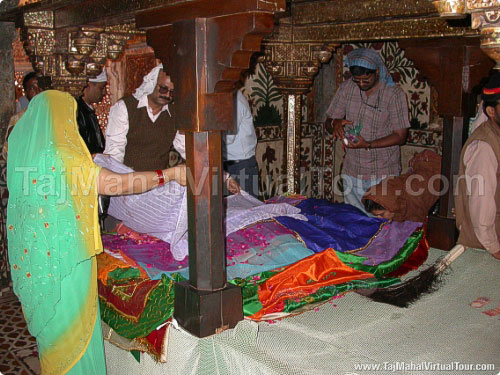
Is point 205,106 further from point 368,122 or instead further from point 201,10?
point 368,122

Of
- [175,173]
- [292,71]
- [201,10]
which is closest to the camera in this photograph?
[201,10]

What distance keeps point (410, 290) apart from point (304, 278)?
26.2 inches

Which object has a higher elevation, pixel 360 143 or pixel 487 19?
pixel 487 19

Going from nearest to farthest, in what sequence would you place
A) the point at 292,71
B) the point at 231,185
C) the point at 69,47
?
the point at 231,185 < the point at 69,47 < the point at 292,71

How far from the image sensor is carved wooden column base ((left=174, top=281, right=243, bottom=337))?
262cm

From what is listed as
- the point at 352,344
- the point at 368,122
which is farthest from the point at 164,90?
the point at 368,122

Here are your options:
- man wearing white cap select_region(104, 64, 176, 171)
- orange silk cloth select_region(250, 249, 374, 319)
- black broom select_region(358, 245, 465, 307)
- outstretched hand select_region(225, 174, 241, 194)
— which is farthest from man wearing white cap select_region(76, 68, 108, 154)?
black broom select_region(358, 245, 465, 307)

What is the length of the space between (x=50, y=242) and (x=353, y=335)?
1638mm

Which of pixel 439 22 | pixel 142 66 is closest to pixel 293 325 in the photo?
Answer: pixel 439 22

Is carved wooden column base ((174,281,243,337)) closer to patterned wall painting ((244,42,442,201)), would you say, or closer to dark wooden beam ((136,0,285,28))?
dark wooden beam ((136,0,285,28))

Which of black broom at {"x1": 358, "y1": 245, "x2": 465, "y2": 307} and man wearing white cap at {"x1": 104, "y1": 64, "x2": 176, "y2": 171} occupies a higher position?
man wearing white cap at {"x1": 104, "y1": 64, "x2": 176, "y2": 171}

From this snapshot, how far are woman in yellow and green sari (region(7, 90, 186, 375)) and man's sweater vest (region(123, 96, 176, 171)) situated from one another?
54.5 inches

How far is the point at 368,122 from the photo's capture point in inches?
227

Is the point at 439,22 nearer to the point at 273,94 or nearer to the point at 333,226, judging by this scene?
the point at 333,226
